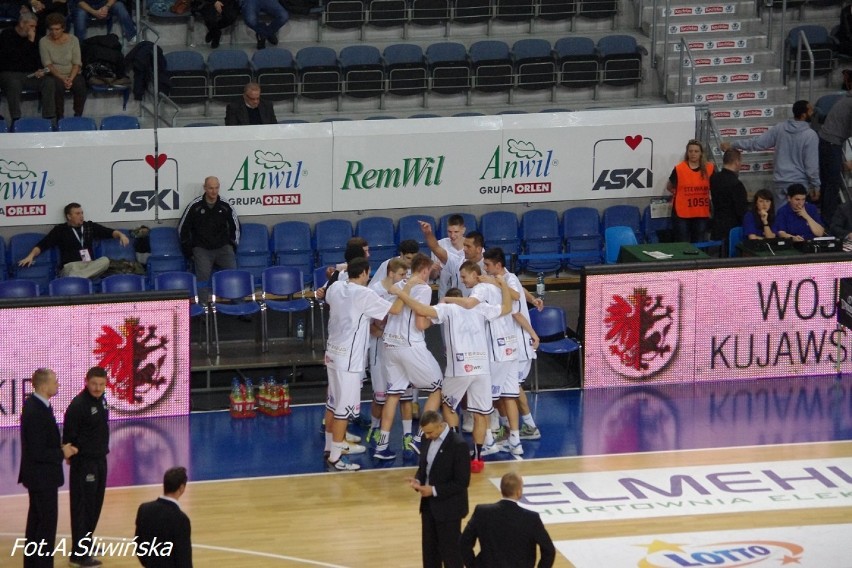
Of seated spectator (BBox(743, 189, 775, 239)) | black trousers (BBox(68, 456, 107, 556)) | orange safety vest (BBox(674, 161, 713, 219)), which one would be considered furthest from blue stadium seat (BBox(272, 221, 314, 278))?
black trousers (BBox(68, 456, 107, 556))

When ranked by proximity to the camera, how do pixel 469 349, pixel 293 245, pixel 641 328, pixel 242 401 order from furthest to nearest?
pixel 293 245, pixel 641 328, pixel 242 401, pixel 469 349

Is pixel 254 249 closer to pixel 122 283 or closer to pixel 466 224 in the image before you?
pixel 122 283

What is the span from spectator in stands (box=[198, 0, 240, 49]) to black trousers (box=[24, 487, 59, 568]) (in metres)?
12.3

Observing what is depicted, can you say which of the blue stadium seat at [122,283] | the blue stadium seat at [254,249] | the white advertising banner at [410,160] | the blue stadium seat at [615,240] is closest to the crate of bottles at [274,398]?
the blue stadium seat at [122,283]

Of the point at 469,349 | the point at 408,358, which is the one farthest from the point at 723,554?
the point at 408,358

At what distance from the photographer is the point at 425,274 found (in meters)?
14.9

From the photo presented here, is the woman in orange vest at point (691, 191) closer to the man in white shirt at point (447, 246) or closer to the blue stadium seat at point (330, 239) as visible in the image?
the blue stadium seat at point (330, 239)

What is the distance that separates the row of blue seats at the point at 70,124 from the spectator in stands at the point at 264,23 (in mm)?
3211

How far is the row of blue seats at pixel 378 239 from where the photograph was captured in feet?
64.3

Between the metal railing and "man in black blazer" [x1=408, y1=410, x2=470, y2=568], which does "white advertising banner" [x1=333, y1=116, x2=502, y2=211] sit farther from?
"man in black blazer" [x1=408, y1=410, x2=470, y2=568]

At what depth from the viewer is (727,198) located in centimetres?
2053

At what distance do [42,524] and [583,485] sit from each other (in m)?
5.51

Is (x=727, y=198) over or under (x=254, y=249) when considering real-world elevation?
over

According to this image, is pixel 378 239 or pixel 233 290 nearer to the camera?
pixel 233 290
